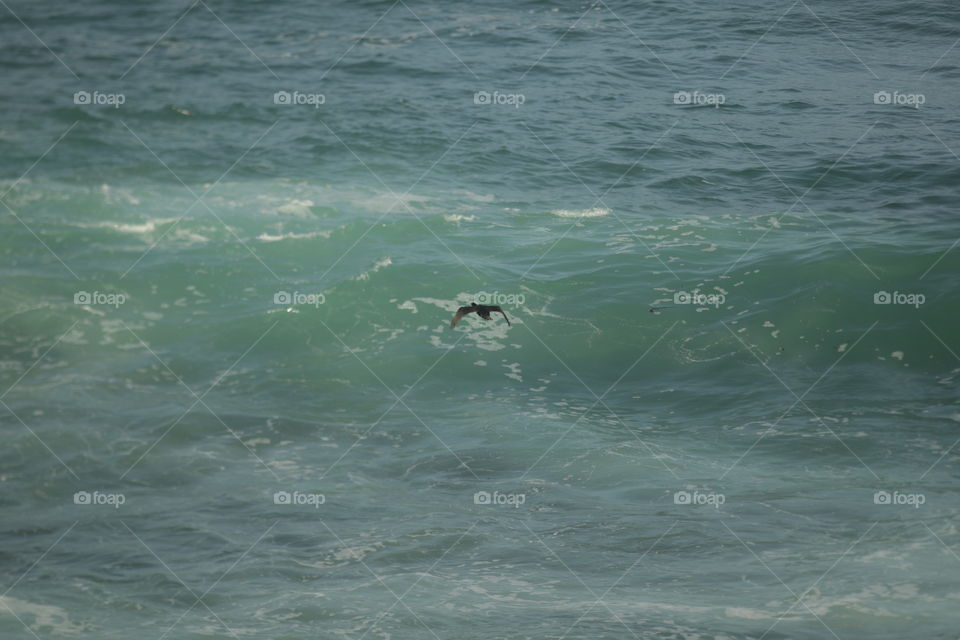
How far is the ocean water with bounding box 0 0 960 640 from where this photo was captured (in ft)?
31.3

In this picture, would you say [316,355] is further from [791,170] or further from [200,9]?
[200,9]

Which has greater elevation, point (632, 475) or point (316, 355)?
point (316, 355)

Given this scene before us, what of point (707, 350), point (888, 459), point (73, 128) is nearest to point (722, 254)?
point (707, 350)

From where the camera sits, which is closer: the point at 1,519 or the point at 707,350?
the point at 1,519

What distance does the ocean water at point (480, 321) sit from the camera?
31.3ft

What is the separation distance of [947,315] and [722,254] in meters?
3.40

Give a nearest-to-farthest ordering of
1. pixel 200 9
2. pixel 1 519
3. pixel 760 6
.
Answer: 1. pixel 1 519
2. pixel 760 6
3. pixel 200 9

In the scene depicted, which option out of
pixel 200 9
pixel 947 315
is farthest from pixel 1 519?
pixel 200 9

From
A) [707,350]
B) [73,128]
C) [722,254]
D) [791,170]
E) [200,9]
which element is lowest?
[707,350]

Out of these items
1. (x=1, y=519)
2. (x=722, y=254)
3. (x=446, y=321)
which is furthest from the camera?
(x=722, y=254)

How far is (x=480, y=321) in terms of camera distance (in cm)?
1581

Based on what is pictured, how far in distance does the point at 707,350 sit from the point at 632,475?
3.80 meters

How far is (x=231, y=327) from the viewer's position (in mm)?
16000

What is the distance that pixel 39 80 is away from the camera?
25.1m
